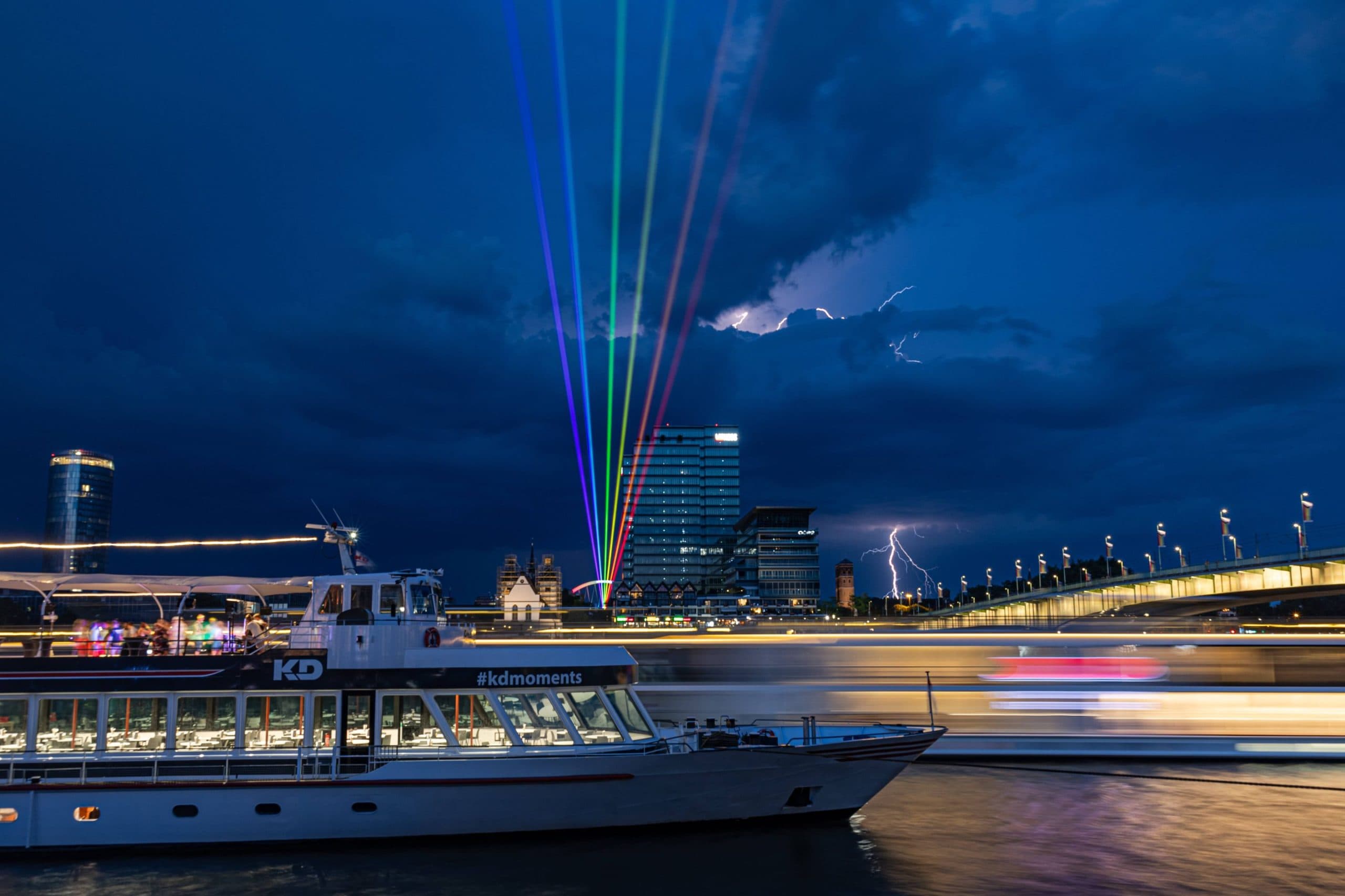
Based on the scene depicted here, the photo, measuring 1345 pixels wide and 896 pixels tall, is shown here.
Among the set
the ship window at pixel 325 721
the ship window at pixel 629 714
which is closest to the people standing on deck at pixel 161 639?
the ship window at pixel 325 721

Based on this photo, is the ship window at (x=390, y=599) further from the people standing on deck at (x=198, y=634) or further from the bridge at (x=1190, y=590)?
the bridge at (x=1190, y=590)

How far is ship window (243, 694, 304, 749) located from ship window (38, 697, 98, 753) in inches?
103

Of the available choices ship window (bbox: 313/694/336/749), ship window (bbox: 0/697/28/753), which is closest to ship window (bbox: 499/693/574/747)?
ship window (bbox: 313/694/336/749)

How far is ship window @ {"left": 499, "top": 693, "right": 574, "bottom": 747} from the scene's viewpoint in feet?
51.3

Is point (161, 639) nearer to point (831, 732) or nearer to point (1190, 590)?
point (831, 732)

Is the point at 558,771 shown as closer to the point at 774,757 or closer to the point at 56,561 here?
the point at 774,757

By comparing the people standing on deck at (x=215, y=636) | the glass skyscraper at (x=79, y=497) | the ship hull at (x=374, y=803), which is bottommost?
the ship hull at (x=374, y=803)

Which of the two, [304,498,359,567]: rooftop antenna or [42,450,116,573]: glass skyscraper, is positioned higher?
[42,450,116,573]: glass skyscraper

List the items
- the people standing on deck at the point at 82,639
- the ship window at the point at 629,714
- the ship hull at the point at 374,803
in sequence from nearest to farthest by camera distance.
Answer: the ship hull at the point at 374,803 < the ship window at the point at 629,714 < the people standing on deck at the point at 82,639

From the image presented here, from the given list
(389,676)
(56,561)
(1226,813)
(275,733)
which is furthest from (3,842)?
(56,561)

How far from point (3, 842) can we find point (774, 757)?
1287cm

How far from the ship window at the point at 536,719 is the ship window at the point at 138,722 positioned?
5.93 metres

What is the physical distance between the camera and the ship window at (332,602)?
1703 centimetres

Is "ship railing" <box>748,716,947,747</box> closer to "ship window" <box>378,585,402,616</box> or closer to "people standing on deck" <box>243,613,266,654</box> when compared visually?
"ship window" <box>378,585,402,616</box>
